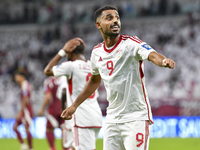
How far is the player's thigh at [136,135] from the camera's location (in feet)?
10.7

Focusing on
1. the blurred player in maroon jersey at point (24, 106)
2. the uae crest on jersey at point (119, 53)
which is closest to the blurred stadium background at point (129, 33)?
the blurred player in maroon jersey at point (24, 106)

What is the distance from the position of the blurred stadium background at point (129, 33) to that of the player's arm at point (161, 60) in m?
9.25

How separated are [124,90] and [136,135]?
18.0 inches

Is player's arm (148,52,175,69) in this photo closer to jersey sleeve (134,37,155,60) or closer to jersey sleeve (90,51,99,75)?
jersey sleeve (134,37,155,60)

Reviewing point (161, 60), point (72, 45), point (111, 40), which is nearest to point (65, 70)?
point (72, 45)

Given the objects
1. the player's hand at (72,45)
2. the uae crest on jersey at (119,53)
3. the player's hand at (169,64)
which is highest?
the player's hand at (72,45)

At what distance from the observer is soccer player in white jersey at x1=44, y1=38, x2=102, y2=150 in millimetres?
4570

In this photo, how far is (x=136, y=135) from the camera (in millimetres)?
3248

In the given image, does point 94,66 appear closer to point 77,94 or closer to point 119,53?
point 119,53

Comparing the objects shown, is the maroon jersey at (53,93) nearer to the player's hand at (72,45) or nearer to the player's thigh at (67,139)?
the player's thigh at (67,139)

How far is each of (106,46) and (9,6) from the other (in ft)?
74.1

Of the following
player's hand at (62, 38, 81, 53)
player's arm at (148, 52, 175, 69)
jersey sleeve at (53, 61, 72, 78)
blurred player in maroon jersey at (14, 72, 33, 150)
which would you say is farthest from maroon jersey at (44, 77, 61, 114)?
player's arm at (148, 52, 175, 69)

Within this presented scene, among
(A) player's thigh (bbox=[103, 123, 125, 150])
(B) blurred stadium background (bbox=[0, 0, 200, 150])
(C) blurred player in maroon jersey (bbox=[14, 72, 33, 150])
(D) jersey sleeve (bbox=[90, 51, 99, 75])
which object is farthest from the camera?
(B) blurred stadium background (bbox=[0, 0, 200, 150])

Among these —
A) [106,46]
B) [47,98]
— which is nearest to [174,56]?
[47,98]
